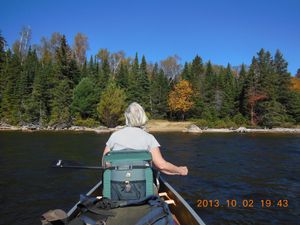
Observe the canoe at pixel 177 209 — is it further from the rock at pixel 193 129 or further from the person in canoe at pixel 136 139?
the rock at pixel 193 129

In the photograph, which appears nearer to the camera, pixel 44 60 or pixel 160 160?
pixel 160 160

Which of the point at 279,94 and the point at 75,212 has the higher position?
the point at 279,94

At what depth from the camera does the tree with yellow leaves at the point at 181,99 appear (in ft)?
194

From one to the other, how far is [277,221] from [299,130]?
149ft

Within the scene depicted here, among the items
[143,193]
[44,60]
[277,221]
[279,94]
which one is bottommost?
[277,221]

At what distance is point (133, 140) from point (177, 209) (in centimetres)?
181

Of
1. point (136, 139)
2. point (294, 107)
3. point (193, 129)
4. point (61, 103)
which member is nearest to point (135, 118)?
point (136, 139)

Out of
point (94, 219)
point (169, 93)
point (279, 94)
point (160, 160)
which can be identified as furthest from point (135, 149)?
point (169, 93)

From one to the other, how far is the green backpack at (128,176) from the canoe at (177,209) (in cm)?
67

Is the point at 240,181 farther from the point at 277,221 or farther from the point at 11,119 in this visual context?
the point at 11,119

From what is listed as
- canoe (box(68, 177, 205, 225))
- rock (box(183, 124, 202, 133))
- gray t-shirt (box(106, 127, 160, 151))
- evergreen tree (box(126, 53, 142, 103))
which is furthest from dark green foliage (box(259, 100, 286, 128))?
gray t-shirt (box(106, 127, 160, 151))

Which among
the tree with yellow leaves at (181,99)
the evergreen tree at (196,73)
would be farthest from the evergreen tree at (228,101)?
the tree with yellow leaves at (181,99)

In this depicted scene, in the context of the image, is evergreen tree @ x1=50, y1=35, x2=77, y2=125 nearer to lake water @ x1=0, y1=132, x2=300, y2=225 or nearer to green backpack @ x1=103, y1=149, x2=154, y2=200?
lake water @ x1=0, y1=132, x2=300, y2=225

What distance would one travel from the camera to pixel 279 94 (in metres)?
53.1
